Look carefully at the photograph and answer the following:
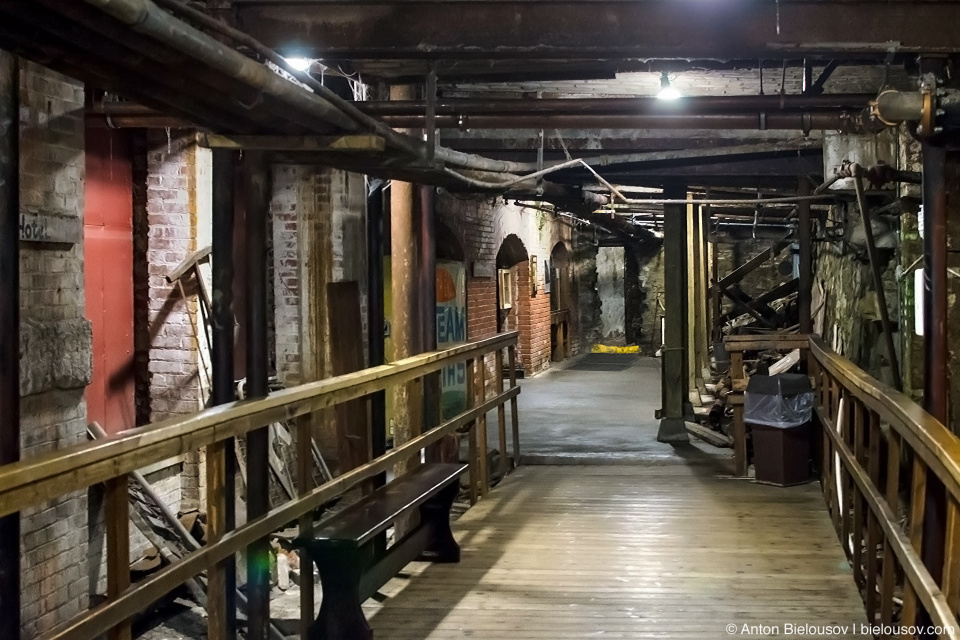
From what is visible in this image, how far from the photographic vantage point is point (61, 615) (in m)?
4.50

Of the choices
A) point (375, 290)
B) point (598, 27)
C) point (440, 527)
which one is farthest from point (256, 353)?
point (375, 290)

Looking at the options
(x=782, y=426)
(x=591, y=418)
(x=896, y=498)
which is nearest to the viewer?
(x=896, y=498)

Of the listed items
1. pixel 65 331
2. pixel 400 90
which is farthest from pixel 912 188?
pixel 65 331

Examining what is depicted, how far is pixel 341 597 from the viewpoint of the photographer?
3.26 metres

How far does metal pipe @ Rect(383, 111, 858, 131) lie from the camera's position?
4.17 metres

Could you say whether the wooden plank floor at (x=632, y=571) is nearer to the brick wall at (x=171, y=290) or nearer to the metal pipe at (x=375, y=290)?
the metal pipe at (x=375, y=290)

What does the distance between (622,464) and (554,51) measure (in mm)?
3902

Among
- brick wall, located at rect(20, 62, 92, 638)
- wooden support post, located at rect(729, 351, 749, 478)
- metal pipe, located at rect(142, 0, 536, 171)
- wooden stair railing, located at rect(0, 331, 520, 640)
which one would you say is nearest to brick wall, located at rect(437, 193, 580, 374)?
wooden support post, located at rect(729, 351, 749, 478)

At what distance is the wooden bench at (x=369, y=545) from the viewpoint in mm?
3238

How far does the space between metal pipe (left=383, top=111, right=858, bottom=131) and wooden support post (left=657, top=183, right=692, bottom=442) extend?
361 cm

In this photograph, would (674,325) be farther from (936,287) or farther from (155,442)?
(155,442)

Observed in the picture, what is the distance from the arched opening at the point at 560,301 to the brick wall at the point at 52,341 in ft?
36.7

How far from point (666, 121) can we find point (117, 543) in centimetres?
320

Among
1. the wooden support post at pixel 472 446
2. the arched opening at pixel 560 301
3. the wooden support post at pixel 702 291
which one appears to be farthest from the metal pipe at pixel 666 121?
the arched opening at pixel 560 301
